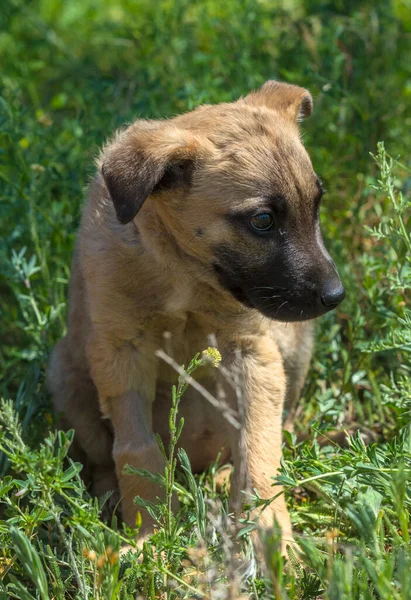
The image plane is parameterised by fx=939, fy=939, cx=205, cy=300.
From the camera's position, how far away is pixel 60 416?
4223mm

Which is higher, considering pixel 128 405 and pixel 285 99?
pixel 285 99

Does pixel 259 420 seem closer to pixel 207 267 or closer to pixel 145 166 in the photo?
pixel 207 267

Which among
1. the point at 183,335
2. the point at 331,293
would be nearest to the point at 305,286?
the point at 331,293

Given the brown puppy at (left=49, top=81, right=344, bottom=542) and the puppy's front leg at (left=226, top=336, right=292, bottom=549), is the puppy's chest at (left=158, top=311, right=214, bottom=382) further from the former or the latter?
the puppy's front leg at (left=226, top=336, right=292, bottom=549)

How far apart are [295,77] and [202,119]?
1922 mm

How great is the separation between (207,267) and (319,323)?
1.16 m

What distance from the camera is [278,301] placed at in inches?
136

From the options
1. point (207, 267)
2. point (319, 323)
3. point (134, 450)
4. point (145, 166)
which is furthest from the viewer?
point (319, 323)

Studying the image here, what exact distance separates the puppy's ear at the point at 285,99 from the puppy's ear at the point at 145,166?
49cm

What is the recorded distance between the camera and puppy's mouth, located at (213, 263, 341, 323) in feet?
11.2

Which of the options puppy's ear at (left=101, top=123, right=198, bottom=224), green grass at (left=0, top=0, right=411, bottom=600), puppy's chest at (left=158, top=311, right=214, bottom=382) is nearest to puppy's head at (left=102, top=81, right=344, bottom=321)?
puppy's ear at (left=101, top=123, right=198, bottom=224)

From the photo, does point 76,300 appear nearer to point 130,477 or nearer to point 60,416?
point 60,416

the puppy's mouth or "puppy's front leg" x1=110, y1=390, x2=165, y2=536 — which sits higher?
the puppy's mouth

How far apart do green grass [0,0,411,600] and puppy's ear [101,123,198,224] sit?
2.34 ft
